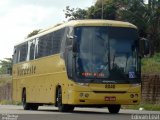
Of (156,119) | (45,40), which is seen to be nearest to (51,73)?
(45,40)

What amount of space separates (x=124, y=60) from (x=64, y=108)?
3.48 m

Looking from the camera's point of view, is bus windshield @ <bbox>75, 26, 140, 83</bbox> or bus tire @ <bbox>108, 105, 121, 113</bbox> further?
bus tire @ <bbox>108, 105, 121, 113</bbox>

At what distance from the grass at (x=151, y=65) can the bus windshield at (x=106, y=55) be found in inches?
707

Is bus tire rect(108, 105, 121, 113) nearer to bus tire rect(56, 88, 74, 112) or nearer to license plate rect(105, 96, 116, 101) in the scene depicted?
bus tire rect(56, 88, 74, 112)

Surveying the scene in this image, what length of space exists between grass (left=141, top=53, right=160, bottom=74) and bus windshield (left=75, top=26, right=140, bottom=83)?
17969 millimetres

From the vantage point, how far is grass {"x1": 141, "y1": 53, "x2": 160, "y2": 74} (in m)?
44.5

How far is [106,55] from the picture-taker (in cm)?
2495

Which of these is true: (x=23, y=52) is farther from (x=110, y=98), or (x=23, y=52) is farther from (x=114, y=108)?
(x=110, y=98)

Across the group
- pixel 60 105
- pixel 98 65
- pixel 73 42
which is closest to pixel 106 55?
pixel 98 65

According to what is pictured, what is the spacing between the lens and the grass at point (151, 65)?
44.5 meters

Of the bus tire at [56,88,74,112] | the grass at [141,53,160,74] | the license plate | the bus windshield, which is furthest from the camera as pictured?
the grass at [141,53,160,74]

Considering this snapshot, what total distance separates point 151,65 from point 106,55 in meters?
23.3

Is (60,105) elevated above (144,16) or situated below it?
below

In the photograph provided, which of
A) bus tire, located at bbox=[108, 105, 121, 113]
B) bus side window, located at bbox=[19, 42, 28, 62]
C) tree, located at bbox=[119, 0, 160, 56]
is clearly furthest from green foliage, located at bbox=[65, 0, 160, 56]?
bus tire, located at bbox=[108, 105, 121, 113]
